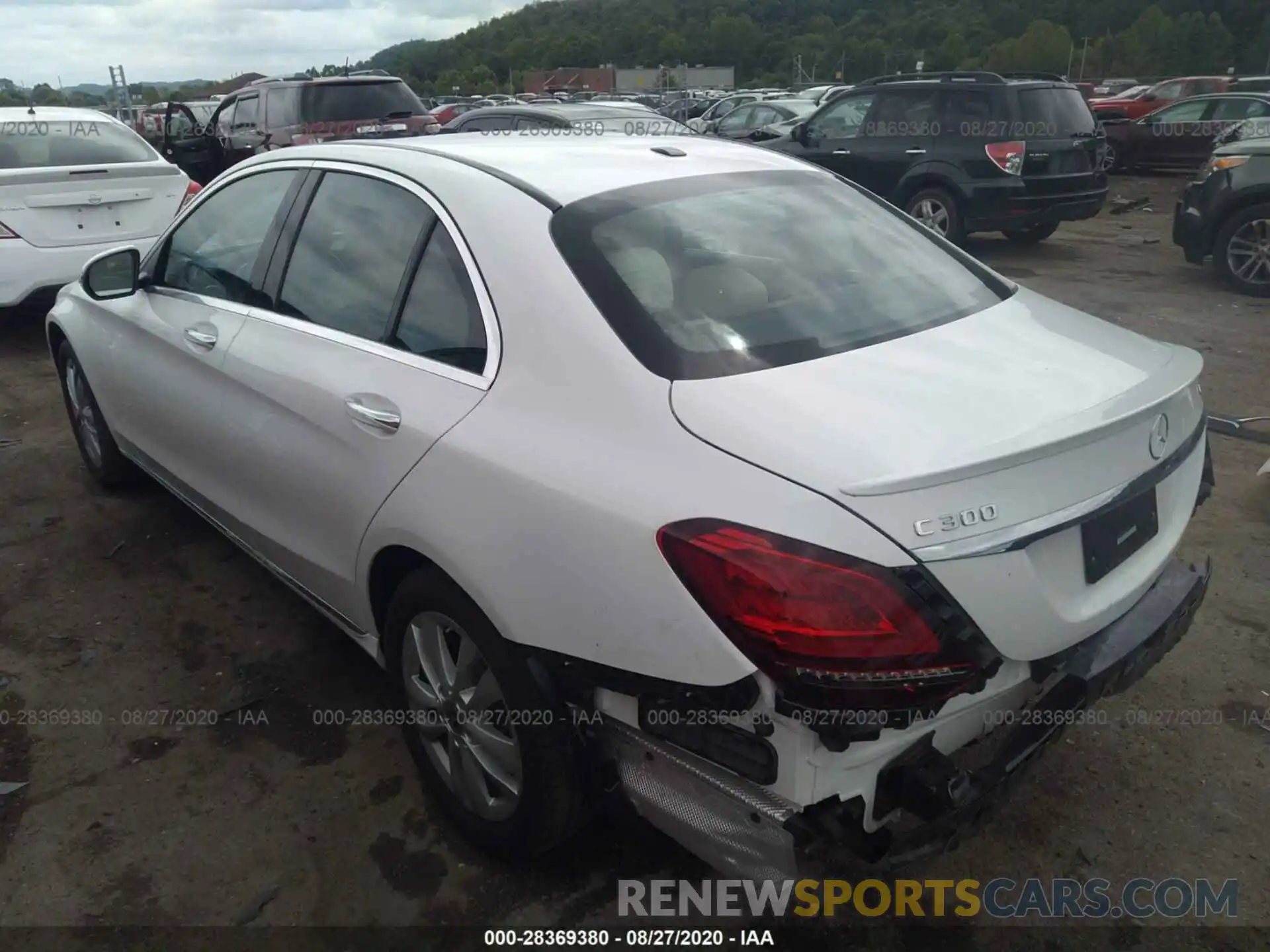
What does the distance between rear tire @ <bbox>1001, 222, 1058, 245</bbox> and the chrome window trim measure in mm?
9229

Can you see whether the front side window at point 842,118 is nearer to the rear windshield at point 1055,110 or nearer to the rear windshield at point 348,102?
the rear windshield at point 1055,110

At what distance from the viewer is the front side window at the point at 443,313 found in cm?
240

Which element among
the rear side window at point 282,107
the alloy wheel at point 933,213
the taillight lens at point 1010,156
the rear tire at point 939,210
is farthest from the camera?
the rear side window at point 282,107

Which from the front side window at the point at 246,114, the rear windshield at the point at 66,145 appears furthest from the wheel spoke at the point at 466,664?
the front side window at the point at 246,114

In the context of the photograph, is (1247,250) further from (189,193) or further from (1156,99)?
(1156,99)

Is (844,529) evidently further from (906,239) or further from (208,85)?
(208,85)

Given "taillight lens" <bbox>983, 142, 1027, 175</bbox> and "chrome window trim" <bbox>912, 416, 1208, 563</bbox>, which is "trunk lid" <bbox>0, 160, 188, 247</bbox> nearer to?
"chrome window trim" <bbox>912, 416, 1208, 563</bbox>

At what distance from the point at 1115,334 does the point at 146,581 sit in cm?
366

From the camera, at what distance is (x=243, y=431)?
320cm

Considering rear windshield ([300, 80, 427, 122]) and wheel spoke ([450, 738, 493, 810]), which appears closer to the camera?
wheel spoke ([450, 738, 493, 810])

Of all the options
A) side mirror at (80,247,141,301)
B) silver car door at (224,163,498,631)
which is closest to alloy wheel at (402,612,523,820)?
silver car door at (224,163,498,631)

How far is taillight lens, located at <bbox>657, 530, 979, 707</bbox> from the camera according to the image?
1.73 m

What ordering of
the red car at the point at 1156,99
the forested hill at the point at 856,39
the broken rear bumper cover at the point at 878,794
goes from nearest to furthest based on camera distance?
the broken rear bumper cover at the point at 878,794
the red car at the point at 1156,99
the forested hill at the point at 856,39

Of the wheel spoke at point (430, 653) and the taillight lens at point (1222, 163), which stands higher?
the taillight lens at point (1222, 163)
